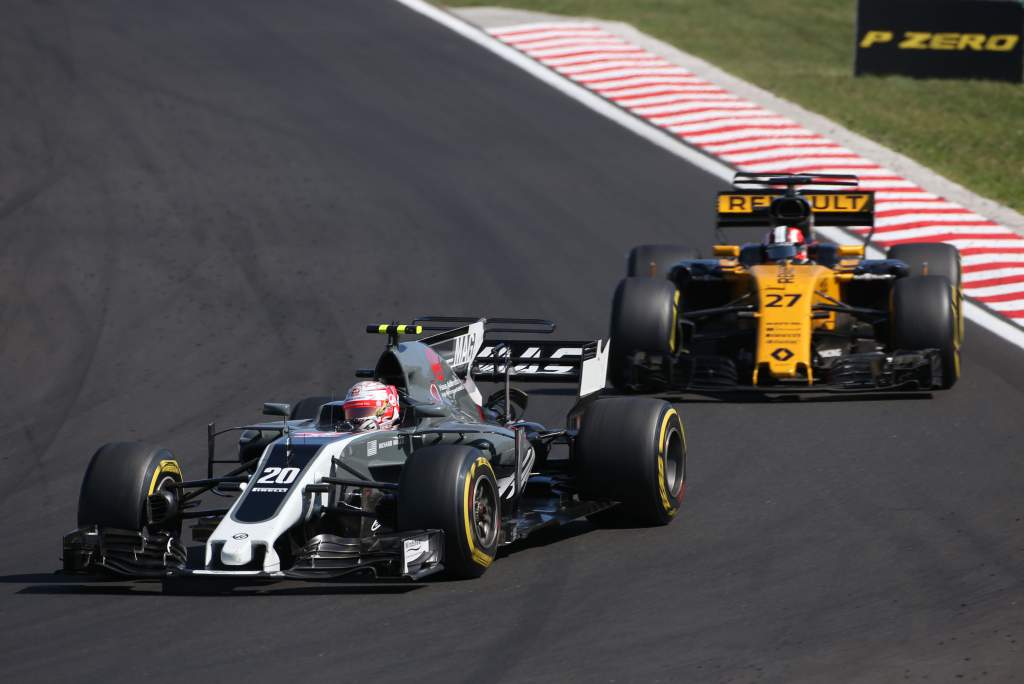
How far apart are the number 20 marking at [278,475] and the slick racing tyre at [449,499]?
2.26 feet

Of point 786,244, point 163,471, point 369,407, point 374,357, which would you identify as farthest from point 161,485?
point 786,244

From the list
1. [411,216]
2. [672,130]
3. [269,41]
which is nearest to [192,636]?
[411,216]

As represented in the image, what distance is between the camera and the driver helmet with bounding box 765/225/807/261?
17797 millimetres

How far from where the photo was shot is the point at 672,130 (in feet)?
93.0

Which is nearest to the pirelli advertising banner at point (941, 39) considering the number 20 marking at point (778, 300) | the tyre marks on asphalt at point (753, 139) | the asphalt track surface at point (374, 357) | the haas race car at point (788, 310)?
the tyre marks on asphalt at point (753, 139)

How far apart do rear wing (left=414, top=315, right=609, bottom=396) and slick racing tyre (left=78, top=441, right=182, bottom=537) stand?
2502 mm

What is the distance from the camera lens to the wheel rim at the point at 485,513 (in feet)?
34.9

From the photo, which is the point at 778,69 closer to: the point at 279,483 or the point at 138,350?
the point at 138,350

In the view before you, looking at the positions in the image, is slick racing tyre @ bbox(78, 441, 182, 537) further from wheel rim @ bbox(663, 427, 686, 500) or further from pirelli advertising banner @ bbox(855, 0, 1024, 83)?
pirelli advertising banner @ bbox(855, 0, 1024, 83)

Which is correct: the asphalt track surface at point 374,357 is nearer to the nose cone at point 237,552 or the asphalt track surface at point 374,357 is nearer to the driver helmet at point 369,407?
the nose cone at point 237,552

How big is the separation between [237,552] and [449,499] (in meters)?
1.31

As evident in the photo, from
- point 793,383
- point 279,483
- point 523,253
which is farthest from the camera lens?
point 523,253

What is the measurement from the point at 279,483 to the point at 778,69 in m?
25.7

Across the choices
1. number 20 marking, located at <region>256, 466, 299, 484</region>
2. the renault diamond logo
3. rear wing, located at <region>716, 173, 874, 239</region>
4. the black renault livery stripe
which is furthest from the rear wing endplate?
number 20 marking, located at <region>256, 466, 299, 484</region>
